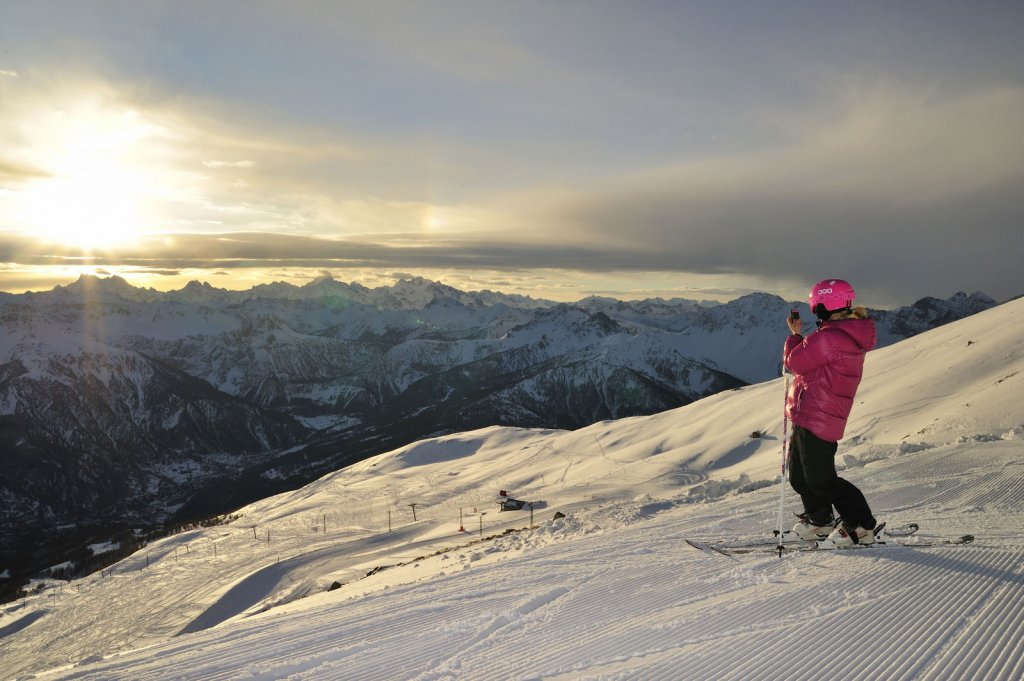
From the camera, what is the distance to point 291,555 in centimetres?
4203

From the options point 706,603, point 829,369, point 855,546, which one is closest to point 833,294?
point 829,369

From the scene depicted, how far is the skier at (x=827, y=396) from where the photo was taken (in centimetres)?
600

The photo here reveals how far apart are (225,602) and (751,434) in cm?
3556

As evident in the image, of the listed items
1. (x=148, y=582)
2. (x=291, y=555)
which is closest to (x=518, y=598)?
(x=291, y=555)

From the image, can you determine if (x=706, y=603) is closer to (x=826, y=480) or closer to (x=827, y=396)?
(x=826, y=480)

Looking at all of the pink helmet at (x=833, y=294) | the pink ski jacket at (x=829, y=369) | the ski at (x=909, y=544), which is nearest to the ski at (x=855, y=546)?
the ski at (x=909, y=544)

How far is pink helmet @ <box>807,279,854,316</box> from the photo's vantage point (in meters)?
A: 6.19

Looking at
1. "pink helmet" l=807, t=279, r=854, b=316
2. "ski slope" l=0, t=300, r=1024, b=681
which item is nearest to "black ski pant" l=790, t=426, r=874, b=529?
"ski slope" l=0, t=300, r=1024, b=681

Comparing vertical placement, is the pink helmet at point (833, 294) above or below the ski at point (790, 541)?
above

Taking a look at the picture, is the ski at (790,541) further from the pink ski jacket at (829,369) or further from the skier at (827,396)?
the pink ski jacket at (829,369)

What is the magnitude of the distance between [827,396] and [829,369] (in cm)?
29

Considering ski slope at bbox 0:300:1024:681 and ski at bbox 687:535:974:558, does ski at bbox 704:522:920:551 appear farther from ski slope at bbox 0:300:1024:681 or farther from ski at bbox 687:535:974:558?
ski slope at bbox 0:300:1024:681

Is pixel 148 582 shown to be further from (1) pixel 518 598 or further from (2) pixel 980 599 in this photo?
(2) pixel 980 599

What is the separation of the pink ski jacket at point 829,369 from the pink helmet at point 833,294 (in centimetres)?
17
